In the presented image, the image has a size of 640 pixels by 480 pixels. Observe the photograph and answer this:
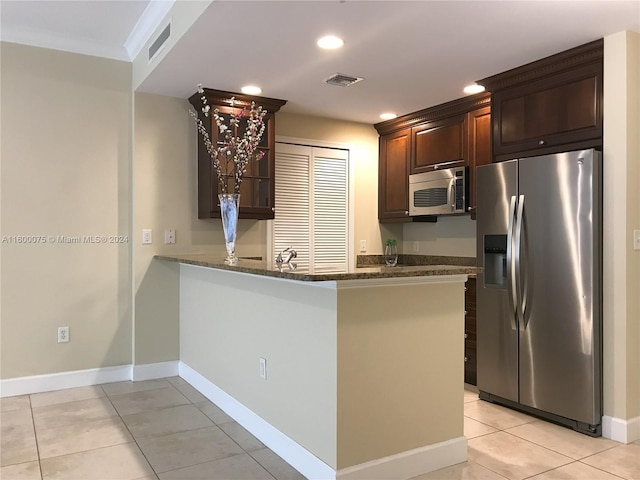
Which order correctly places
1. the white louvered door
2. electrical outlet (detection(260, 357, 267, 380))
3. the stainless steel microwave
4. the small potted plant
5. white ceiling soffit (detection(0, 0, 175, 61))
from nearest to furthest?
electrical outlet (detection(260, 357, 267, 380)) < white ceiling soffit (detection(0, 0, 175, 61)) < the stainless steel microwave < the white louvered door < the small potted plant

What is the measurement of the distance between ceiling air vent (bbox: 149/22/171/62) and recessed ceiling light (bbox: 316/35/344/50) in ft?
3.17

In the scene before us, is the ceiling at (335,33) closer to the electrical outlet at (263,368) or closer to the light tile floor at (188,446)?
the electrical outlet at (263,368)

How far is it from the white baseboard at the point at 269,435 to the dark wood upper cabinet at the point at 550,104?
2.40 m

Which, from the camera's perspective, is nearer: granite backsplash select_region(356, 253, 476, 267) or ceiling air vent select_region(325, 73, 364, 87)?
ceiling air vent select_region(325, 73, 364, 87)

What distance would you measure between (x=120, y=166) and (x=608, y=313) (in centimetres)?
365

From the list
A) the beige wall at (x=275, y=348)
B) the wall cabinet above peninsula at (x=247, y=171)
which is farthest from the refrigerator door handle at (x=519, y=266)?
the wall cabinet above peninsula at (x=247, y=171)

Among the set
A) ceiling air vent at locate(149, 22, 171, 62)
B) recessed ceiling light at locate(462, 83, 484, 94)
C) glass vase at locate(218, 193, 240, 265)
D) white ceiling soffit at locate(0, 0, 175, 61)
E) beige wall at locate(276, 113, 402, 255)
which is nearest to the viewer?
ceiling air vent at locate(149, 22, 171, 62)

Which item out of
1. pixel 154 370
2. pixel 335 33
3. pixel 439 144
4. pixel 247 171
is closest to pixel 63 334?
pixel 154 370

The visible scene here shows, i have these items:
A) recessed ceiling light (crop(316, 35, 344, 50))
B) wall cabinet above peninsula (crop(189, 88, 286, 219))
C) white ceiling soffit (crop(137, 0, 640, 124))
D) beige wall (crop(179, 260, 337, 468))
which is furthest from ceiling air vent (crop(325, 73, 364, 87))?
beige wall (crop(179, 260, 337, 468))

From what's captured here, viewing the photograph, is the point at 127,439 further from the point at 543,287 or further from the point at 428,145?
the point at 428,145

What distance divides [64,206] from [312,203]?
2.22 meters

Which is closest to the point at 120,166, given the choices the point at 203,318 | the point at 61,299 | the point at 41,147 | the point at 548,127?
the point at 41,147

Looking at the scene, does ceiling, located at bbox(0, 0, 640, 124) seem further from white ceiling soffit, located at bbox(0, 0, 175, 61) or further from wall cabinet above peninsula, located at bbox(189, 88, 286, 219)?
wall cabinet above peninsula, located at bbox(189, 88, 286, 219)

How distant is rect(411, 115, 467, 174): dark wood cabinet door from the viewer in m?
4.39
